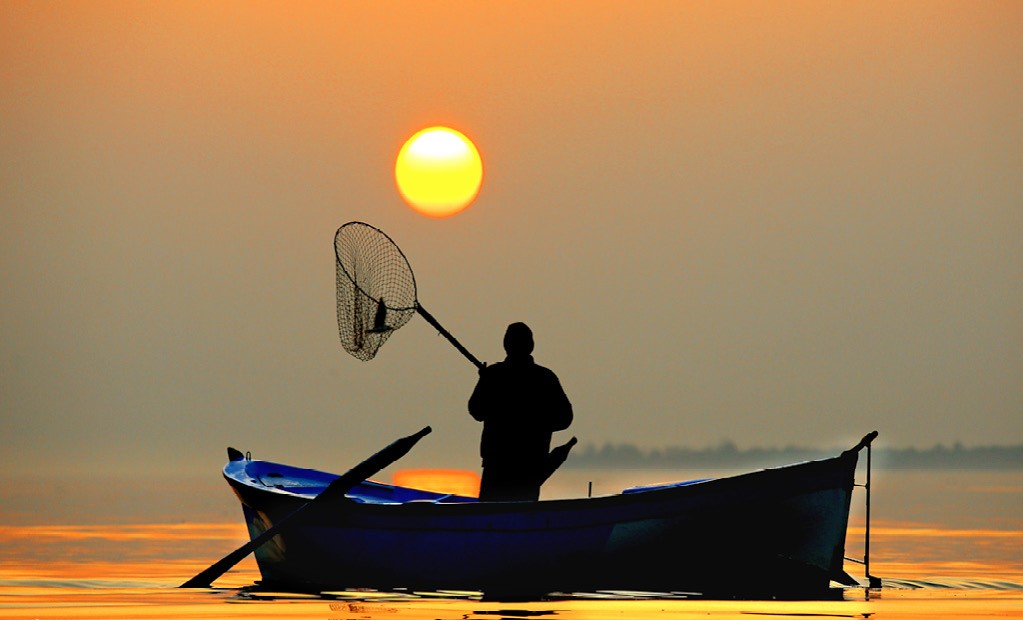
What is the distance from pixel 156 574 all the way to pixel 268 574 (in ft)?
8.24

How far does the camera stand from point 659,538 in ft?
64.9

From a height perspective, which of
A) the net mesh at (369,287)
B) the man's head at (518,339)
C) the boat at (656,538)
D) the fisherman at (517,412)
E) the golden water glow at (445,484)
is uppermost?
the golden water glow at (445,484)

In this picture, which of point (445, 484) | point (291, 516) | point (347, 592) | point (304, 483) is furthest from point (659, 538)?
point (445, 484)

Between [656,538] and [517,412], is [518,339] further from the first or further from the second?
[656,538]

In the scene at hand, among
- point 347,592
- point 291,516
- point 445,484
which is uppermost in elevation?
point 445,484

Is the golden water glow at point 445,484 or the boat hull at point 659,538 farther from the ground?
the golden water glow at point 445,484

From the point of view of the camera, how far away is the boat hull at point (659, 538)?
1973 cm

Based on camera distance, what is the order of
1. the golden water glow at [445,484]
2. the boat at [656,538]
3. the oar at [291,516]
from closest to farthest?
the boat at [656,538] < the oar at [291,516] < the golden water glow at [445,484]

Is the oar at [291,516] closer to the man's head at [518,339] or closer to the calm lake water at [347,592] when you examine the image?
the calm lake water at [347,592]

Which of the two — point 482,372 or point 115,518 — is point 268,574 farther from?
point 115,518

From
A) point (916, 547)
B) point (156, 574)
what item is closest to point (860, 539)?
point (916, 547)

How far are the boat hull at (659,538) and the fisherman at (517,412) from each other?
62cm

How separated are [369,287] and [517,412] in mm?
3001

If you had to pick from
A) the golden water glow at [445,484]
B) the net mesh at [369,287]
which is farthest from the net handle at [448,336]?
the golden water glow at [445,484]
